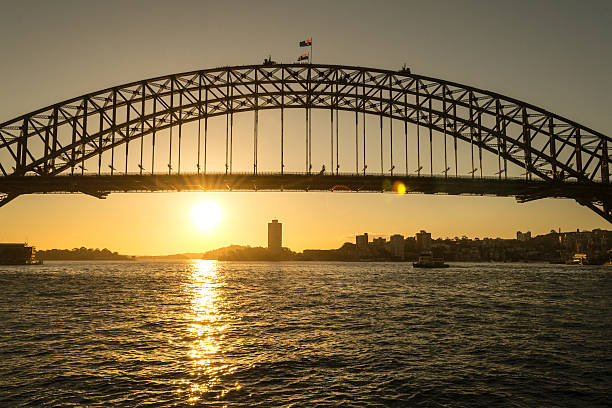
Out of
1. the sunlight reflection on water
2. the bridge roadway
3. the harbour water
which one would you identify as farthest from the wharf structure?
the sunlight reflection on water

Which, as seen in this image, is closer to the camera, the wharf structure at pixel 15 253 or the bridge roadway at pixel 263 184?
the bridge roadway at pixel 263 184

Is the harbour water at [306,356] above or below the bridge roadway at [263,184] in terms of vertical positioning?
below

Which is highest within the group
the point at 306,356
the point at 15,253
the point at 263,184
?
the point at 263,184

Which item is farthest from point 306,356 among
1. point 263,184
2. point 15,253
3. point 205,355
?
point 15,253

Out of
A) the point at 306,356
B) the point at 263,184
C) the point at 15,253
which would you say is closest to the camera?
the point at 306,356

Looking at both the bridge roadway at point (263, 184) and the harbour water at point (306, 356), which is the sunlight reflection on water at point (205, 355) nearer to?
the harbour water at point (306, 356)

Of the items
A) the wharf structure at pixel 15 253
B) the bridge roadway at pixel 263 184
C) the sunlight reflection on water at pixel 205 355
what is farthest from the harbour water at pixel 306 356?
the wharf structure at pixel 15 253

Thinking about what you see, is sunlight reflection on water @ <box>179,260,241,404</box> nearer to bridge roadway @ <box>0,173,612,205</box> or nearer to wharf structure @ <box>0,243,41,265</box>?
bridge roadway @ <box>0,173,612,205</box>

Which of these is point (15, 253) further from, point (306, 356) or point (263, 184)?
point (306, 356)

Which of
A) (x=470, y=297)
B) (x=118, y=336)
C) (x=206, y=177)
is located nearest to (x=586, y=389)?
(x=118, y=336)
